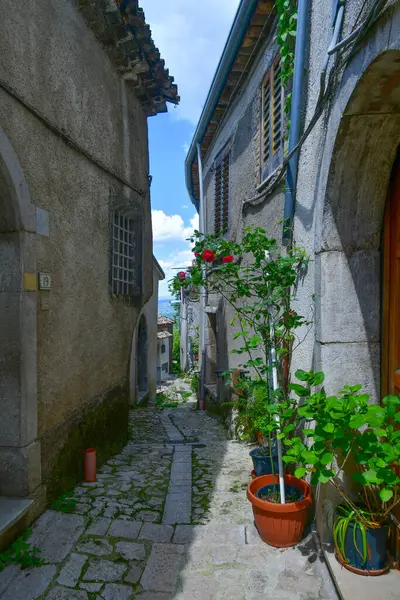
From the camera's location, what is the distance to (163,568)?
2.82 metres

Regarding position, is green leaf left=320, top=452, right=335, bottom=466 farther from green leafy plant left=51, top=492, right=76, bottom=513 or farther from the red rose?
green leafy plant left=51, top=492, right=76, bottom=513

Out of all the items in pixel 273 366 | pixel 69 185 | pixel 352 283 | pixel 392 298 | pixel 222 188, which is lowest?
pixel 273 366

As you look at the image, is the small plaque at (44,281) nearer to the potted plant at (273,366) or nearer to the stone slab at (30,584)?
the potted plant at (273,366)

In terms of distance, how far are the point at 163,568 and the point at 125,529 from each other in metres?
0.58

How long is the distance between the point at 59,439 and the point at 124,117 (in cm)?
421

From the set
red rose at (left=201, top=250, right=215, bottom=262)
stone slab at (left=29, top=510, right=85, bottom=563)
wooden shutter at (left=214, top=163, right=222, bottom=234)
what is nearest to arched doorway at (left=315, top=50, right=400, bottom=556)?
red rose at (left=201, top=250, right=215, bottom=262)

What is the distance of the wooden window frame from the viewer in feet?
26.2

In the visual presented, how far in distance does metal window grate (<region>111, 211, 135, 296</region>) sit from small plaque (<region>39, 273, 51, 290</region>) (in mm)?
1644

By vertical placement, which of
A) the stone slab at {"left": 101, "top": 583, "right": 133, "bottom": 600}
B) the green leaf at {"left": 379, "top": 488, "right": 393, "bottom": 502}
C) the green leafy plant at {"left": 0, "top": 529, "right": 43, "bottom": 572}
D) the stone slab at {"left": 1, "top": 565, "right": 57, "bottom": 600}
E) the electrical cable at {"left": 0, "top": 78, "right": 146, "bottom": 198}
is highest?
the electrical cable at {"left": 0, "top": 78, "right": 146, "bottom": 198}

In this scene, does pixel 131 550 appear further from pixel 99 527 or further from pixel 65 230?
pixel 65 230

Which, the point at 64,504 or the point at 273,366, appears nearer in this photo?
the point at 273,366

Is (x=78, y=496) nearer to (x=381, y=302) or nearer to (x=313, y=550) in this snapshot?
(x=313, y=550)

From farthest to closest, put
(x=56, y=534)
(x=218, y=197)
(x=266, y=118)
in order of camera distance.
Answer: (x=218, y=197) < (x=266, y=118) < (x=56, y=534)

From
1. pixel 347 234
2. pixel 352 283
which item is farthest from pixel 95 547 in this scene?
pixel 347 234
